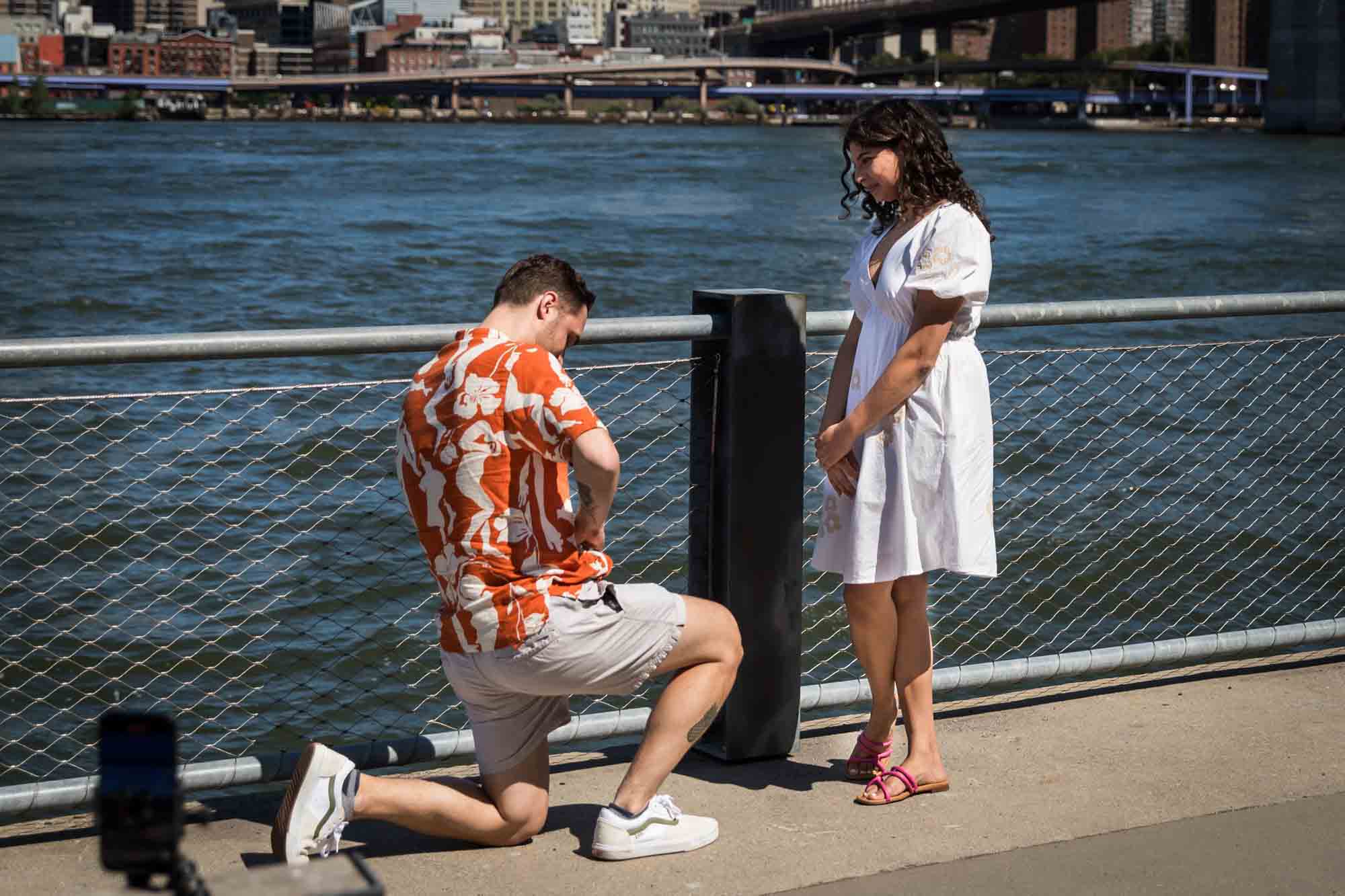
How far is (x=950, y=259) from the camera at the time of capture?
9.98ft

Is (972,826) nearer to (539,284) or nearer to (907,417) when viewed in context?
(907,417)

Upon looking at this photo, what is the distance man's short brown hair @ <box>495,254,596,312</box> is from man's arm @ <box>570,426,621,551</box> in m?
0.22

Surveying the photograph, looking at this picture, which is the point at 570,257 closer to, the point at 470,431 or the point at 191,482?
the point at 191,482

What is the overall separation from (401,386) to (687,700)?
970cm

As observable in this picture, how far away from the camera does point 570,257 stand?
2725 centimetres

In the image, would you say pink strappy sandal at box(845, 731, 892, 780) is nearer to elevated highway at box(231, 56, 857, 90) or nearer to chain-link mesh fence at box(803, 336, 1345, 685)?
chain-link mesh fence at box(803, 336, 1345, 685)

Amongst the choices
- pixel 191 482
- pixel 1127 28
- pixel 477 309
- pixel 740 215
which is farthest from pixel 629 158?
pixel 1127 28

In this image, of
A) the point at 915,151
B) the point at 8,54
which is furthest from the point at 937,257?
the point at 8,54

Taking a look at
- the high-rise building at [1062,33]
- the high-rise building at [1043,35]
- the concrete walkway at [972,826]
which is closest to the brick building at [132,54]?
the high-rise building at [1043,35]

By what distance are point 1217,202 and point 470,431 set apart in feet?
133

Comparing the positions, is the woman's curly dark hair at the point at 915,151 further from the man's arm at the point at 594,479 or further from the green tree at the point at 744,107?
the green tree at the point at 744,107

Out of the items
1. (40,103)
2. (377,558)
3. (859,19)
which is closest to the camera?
(377,558)

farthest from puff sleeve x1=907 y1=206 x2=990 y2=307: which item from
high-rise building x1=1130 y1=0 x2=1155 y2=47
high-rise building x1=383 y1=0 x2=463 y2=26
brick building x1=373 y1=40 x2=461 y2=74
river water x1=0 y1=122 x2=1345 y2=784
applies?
high-rise building x1=383 y1=0 x2=463 y2=26

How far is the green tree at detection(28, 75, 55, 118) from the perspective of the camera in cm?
9188
